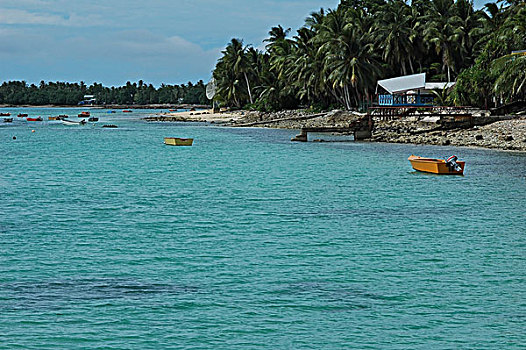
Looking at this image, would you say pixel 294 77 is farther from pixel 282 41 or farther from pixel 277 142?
pixel 277 142

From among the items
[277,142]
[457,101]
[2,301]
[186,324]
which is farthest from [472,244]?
[457,101]

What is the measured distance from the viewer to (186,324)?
12.9 metres

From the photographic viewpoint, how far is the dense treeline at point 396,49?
68.9 m

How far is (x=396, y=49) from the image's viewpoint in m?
85.1

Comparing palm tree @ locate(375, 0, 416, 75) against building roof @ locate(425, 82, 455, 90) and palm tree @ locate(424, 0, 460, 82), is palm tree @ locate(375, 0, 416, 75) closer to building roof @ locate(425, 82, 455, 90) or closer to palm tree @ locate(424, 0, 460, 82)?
palm tree @ locate(424, 0, 460, 82)

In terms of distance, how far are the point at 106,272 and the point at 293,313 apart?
5578mm

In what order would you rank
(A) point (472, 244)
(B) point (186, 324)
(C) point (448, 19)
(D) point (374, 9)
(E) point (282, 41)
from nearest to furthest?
(B) point (186, 324)
(A) point (472, 244)
(C) point (448, 19)
(D) point (374, 9)
(E) point (282, 41)

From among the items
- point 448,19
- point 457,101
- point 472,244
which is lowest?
point 472,244

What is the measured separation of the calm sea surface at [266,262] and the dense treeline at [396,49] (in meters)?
32.8

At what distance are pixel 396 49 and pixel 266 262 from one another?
7177 centimetres

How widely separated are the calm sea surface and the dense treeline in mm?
32844

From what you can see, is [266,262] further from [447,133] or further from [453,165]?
[447,133]

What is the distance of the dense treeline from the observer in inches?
2714

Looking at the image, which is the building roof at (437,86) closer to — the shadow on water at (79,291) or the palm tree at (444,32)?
the palm tree at (444,32)
